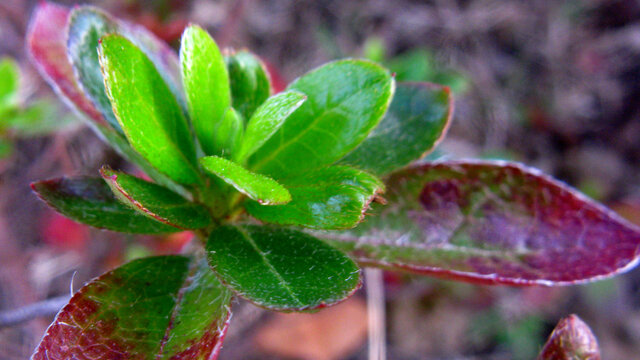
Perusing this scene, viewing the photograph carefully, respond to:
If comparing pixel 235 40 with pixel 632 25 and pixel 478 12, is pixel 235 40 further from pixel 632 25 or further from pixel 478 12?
pixel 632 25

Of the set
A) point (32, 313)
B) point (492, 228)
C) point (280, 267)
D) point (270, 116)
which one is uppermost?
point (270, 116)

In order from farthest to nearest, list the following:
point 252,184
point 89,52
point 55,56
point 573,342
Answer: point 55,56
point 89,52
point 573,342
point 252,184

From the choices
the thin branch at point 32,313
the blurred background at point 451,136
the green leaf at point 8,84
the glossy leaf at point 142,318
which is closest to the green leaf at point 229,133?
the glossy leaf at point 142,318

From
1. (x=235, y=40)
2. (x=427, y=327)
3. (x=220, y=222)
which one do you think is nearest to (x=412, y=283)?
(x=427, y=327)

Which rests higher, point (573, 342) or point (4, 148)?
point (4, 148)

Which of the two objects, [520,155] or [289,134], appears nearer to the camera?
[289,134]

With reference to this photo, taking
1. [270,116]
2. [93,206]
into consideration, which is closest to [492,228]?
[270,116]

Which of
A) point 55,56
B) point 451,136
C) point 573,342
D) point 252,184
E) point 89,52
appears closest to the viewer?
point 252,184

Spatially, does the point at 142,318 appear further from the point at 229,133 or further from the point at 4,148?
the point at 4,148
